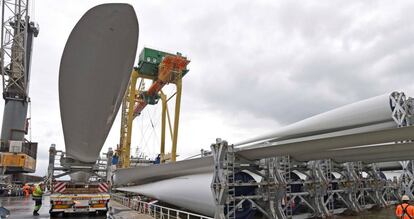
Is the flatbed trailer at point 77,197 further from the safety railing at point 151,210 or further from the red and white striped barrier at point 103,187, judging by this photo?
the safety railing at point 151,210

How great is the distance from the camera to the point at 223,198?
31.9ft

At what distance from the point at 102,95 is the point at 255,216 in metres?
8.11

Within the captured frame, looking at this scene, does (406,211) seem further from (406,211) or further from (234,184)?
(234,184)

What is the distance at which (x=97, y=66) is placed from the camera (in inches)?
228

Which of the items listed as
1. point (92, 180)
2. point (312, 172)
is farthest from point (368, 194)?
point (92, 180)

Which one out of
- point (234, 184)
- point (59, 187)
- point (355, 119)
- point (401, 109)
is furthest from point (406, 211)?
point (59, 187)

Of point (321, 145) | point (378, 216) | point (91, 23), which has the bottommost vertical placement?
point (378, 216)

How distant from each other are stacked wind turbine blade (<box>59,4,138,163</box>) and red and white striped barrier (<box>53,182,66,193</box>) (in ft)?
22.2

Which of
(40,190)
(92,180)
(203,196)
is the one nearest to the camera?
(203,196)

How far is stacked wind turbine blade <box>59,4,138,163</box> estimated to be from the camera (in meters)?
5.38

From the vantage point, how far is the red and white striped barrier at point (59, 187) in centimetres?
1252

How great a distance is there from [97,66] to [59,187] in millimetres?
8772

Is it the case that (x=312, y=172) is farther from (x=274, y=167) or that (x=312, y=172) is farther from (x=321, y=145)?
(x=321, y=145)

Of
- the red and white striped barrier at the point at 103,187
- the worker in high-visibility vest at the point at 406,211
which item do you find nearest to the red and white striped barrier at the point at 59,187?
the red and white striped barrier at the point at 103,187
